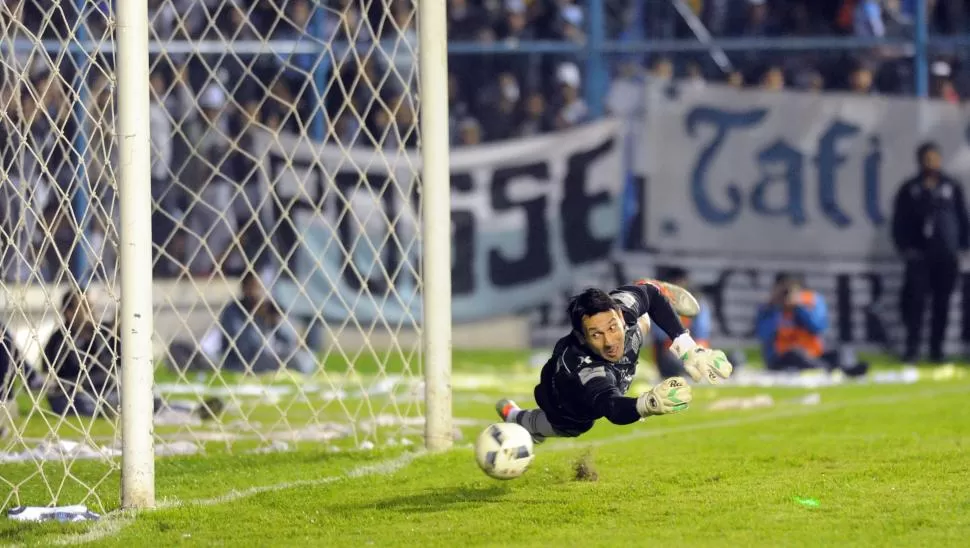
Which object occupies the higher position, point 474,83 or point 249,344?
point 474,83

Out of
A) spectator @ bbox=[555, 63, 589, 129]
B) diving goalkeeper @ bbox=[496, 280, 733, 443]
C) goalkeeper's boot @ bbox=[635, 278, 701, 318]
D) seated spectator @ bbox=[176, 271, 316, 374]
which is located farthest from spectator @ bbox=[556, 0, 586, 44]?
diving goalkeeper @ bbox=[496, 280, 733, 443]

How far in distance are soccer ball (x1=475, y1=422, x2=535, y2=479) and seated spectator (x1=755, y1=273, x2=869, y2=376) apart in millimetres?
9418

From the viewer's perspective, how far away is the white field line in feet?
24.7

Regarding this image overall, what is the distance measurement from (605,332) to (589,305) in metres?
0.16

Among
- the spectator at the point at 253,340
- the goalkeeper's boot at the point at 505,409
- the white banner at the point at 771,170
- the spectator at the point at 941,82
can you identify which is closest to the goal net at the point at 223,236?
the spectator at the point at 253,340

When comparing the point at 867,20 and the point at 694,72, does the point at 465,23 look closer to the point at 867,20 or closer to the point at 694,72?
the point at 694,72

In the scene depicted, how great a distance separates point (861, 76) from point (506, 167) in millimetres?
4627

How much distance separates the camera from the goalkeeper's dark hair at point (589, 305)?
784cm

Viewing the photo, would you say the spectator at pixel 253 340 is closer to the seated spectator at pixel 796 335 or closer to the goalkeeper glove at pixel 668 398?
the seated spectator at pixel 796 335

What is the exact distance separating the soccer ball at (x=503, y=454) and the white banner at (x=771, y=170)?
11897 millimetres

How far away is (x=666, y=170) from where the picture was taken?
1947 centimetres

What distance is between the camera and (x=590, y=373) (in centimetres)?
795

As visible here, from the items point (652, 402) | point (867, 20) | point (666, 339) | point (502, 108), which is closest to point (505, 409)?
point (652, 402)

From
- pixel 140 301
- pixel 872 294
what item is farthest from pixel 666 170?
pixel 140 301
